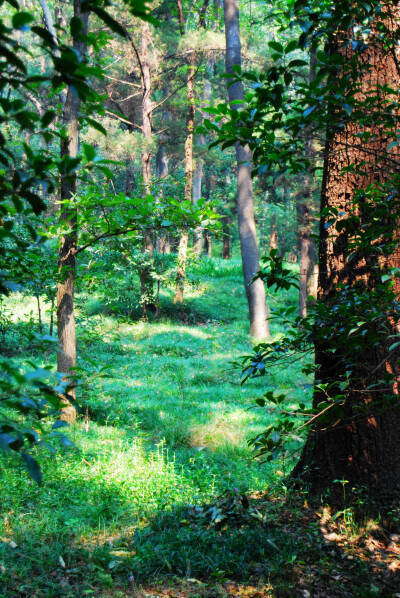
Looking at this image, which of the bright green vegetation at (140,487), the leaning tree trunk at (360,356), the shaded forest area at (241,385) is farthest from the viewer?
the leaning tree trunk at (360,356)

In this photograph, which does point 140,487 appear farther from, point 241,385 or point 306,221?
point 306,221

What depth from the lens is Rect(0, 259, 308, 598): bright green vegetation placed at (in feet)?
9.41

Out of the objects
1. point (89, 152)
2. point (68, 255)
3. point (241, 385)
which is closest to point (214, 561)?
point (241, 385)

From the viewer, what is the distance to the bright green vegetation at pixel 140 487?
2869 mm

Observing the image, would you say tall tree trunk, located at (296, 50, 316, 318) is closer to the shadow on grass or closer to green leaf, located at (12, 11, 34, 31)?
the shadow on grass

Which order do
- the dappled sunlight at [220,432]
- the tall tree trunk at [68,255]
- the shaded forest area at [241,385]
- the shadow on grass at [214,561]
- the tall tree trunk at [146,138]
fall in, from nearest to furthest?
the shaded forest area at [241,385] < the shadow on grass at [214,561] < the tall tree trunk at [68,255] < the dappled sunlight at [220,432] < the tall tree trunk at [146,138]

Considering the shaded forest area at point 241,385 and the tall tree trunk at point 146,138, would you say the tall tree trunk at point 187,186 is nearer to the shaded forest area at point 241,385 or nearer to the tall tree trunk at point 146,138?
the tall tree trunk at point 146,138

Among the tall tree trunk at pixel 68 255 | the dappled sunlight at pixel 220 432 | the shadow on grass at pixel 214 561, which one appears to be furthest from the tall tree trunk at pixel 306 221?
the shadow on grass at pixel 214 561

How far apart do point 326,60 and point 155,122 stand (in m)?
20.0

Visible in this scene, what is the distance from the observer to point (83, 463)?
15.4ft

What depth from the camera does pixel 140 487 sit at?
4137 mm

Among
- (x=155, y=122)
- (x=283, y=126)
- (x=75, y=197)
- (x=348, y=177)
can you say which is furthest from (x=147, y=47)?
(x=283, y=126)

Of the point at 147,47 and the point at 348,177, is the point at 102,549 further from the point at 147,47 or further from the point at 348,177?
the point at 147,47

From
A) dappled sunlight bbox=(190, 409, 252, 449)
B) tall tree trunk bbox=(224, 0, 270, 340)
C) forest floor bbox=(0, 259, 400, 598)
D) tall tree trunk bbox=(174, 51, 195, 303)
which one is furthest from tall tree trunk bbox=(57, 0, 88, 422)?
tall tree trunk bbox=(174, 51, 195, 303)
